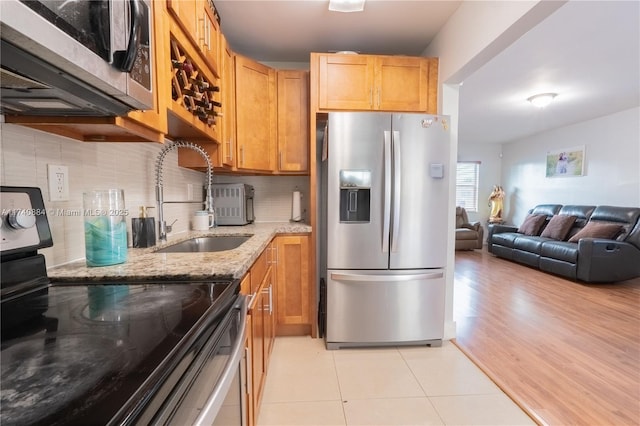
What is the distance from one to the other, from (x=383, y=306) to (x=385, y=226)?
59 cm

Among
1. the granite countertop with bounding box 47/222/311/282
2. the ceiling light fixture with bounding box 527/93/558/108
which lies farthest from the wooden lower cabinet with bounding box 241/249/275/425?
the ceiling light fixture with bounding box 527/93/558/108

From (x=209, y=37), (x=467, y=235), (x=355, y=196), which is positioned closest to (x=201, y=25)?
(x=209, y=37)

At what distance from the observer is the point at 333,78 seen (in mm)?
2146

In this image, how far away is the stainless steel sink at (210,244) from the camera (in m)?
1.61

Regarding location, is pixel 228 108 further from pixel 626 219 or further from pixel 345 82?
pixel 626 219

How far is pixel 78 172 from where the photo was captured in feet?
3.60

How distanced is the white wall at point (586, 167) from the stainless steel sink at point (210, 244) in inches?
222

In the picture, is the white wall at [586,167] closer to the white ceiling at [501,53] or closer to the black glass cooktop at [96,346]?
Answer: the white ceiling at [501,53]

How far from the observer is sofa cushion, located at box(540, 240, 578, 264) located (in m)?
3.82

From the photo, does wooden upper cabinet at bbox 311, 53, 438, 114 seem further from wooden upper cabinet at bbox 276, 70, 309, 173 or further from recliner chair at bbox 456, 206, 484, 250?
recliner chair at bbox 456, 206, 484, 250

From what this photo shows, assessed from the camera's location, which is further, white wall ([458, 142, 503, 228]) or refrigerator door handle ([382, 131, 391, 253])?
white wall ([458, 142, 503, 228])

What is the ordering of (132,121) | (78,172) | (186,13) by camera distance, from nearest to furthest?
1. (132,121)
2. (78,172)
3. (186,13)

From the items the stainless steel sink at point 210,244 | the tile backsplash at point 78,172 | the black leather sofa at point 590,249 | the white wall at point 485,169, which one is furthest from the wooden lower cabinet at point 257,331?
the white wall at point 485,169

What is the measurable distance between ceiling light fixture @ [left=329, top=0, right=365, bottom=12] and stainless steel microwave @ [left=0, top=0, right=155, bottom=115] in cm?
130
